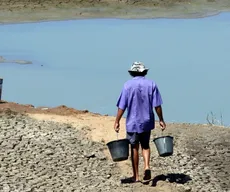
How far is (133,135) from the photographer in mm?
10938

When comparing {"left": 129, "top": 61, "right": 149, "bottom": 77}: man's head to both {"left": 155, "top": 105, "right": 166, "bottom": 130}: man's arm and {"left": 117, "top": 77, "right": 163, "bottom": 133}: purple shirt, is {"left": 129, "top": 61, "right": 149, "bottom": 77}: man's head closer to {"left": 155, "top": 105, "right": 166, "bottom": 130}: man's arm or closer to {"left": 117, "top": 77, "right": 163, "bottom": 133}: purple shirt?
{"left": 117, "top": 77, "right": 163, "bottom": 133}: purple shirt

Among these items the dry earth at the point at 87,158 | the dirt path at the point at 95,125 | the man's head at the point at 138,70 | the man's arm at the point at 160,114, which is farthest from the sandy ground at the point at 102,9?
the man's arm at the point at 160,114

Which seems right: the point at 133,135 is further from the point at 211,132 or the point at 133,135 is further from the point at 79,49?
the point at 79,49

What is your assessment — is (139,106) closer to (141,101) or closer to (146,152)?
(141,101)

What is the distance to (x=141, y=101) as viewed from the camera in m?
10.9

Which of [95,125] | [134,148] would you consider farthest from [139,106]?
[95,125]

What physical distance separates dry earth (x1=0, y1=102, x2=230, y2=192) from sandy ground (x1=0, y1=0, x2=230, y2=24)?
17.1 meters

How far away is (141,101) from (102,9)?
22167 millimetres

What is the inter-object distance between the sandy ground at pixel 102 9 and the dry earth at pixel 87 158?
17070 millimetres

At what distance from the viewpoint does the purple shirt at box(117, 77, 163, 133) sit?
35.6ft

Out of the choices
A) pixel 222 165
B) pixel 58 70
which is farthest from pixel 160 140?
pixel 58 70

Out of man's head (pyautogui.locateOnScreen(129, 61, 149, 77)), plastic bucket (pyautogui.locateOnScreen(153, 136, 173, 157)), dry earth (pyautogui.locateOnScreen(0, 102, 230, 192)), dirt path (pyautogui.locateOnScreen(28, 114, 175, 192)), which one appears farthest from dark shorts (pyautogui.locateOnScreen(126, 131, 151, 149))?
dirt path (pyautogui.locateOnScreen(28, 114, 175, 192))

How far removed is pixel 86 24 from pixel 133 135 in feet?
62.8

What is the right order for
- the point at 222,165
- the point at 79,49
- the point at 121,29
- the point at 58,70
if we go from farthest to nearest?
1. the point at 121,29
2. the point at 79,49
3. the point at 58,70
4. the point at 222,165
